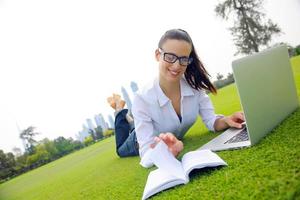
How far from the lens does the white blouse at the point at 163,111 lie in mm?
2369

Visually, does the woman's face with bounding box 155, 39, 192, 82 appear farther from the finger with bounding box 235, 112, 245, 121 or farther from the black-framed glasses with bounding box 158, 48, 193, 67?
the finger with bounding box 235, 112, 245, 121

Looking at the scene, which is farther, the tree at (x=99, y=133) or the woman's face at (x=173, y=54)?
the tree at (x=99, y=133)

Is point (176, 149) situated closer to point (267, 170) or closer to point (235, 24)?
point (267, 170)

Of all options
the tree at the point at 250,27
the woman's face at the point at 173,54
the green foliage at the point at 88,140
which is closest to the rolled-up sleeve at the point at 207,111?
the woman's face at the point at 173,54

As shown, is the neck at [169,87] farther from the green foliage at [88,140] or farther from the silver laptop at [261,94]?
the green foliage at [88,140]

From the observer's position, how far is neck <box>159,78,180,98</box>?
100 inches

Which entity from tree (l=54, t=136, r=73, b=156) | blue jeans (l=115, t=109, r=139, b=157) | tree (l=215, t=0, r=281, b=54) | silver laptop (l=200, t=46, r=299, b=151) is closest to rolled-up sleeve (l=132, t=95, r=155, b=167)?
silver laptop (l=200, t=46, r=299, b=151)

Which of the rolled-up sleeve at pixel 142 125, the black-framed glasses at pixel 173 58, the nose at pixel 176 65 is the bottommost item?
the rolled-up sleeve at pixel 142 125

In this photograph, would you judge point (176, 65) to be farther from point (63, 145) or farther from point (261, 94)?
point (63, 145)

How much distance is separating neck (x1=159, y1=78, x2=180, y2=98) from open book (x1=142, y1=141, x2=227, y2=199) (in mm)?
919

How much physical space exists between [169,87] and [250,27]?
15683mm

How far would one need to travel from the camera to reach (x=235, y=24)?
17281mm

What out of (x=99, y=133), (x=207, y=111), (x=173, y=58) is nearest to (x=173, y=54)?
(x=173, y=58)

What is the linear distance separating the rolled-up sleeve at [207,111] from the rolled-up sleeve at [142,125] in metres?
0.50
